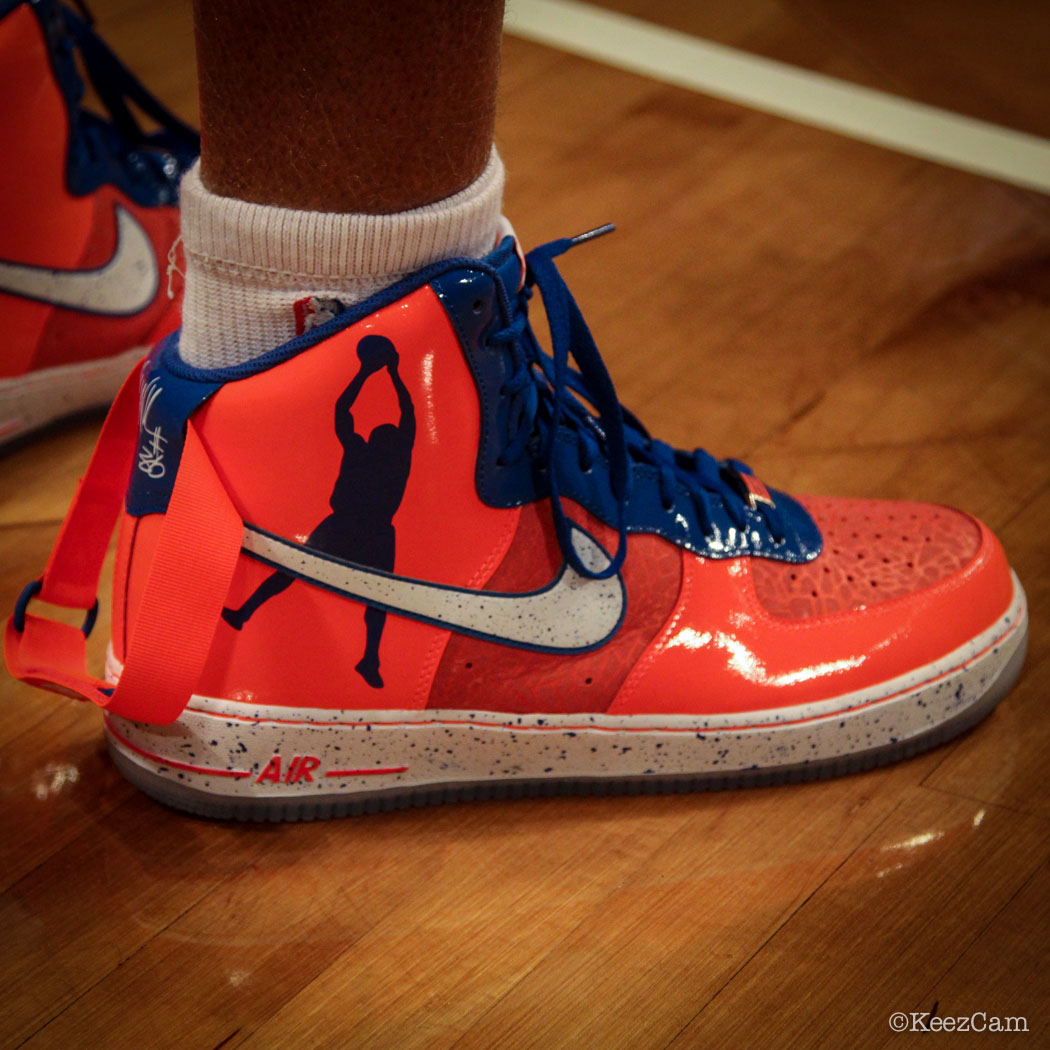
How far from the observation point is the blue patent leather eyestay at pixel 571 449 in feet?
2.12

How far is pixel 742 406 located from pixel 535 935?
61cm

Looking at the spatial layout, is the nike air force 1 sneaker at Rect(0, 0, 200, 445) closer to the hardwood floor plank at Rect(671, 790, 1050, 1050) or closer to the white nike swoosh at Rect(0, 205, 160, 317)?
the white nike swoosh at Rect(0, 205, 160, 317)

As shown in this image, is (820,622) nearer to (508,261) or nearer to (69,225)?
(508,261)

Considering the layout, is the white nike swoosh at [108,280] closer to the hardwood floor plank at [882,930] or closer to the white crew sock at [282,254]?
the white crew sock at [282,254]

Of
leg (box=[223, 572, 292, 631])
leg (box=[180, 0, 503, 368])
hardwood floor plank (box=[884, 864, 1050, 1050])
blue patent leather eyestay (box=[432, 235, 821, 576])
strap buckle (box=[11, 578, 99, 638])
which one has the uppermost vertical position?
leg (box=[180, 0, 503, 368])

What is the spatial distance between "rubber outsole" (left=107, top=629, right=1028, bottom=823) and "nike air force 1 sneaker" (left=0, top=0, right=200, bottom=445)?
0.42 m

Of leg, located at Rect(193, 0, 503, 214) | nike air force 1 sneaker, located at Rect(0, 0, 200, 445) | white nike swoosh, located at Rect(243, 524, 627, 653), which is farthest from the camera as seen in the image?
nike air force 1 sneaker, located at Rect(0, 0, 200, 445)

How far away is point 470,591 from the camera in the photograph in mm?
697

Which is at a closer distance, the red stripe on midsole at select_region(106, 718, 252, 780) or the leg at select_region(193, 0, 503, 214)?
the leg at select_region(193, 0, 503, 214)

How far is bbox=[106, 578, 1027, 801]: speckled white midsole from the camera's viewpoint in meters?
0.70

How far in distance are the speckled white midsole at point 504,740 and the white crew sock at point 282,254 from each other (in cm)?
22

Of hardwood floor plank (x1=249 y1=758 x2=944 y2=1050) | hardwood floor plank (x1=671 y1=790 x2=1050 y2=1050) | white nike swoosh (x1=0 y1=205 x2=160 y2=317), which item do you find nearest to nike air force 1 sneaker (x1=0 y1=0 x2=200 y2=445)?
white nike swoosh (x1=0 y1=205 x2=160 y2=317)

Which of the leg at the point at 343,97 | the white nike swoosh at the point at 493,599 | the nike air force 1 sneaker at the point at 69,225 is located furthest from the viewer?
the nike air force 1 sneaker at the point at 69,225

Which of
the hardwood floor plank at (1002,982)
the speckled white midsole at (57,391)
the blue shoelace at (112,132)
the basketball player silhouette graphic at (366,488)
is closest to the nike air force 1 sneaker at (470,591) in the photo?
the basketball player silhouette graphic at (366,488)
